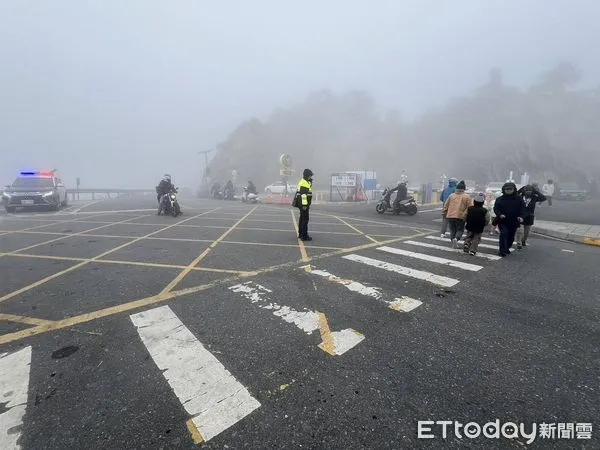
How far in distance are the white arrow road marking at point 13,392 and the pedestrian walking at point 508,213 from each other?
834 centimetres

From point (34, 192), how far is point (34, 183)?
113 cm

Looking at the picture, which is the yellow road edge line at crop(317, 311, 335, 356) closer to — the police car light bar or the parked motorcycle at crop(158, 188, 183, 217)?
the parked motorcycle at crop(158, 188, 183, 217)

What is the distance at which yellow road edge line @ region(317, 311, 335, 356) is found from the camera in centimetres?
327

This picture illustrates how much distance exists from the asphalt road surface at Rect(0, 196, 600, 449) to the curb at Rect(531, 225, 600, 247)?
3.14m

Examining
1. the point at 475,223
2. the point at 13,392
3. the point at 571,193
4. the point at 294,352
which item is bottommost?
the point at 13,392

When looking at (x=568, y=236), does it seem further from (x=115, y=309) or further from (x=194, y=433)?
(x=115, y=309)

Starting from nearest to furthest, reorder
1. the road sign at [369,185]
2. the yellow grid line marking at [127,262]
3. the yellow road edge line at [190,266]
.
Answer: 1. the yellow road edge line at [190,266]
2. the yellow grid line marking at [127,262]
3. the road sign at [369,185]

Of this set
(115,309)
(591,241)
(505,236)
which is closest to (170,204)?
(115,309)

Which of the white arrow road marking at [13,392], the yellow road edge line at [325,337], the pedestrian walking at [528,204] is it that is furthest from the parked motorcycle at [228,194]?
the white arrow road marking at [13,392]

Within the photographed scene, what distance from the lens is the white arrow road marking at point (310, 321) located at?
335 centimetres

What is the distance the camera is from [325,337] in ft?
11.5

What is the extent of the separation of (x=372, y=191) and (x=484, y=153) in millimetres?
40407

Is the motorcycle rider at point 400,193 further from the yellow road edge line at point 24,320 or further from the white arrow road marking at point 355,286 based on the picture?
the yellow road edge line at point 24,320

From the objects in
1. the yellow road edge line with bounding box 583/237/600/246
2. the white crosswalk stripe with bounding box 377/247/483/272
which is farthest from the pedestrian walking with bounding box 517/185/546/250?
the white crosswalk stripe with bounding box 377/247/483/272
